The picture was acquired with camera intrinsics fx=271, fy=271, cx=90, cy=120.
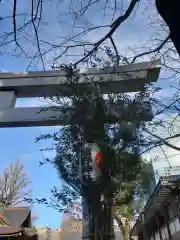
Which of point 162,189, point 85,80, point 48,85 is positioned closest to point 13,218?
point 162,189

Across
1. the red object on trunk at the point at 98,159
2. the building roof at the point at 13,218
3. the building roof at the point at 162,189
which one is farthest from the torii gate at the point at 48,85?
the building roof at the point at 13,218

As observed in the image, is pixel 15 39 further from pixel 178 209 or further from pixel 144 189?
pixel 178 209

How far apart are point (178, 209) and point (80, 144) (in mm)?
3555

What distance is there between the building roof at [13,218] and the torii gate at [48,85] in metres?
4.13

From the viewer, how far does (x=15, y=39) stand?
252cm

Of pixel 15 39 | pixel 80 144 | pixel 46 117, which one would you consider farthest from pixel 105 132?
pixel 46 117

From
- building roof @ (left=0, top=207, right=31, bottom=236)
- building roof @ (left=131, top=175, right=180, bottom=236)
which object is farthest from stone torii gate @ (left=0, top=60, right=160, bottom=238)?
building roof @ (left=0, top=207, right=31, bottom=236)

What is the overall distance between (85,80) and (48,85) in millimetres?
1190

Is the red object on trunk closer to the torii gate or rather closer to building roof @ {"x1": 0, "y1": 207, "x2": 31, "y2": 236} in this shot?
the torii gate

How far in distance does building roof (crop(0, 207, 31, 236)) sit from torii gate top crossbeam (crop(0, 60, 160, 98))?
4.43m

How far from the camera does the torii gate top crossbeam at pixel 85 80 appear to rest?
407 centimetres

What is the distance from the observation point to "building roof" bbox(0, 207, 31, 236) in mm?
7795

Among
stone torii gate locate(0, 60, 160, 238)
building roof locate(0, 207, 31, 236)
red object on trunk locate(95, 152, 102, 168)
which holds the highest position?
stone torii gate locate(0, 60, 160, 238)

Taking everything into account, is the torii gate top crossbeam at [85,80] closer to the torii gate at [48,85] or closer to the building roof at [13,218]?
the torii gate at [48,85]
